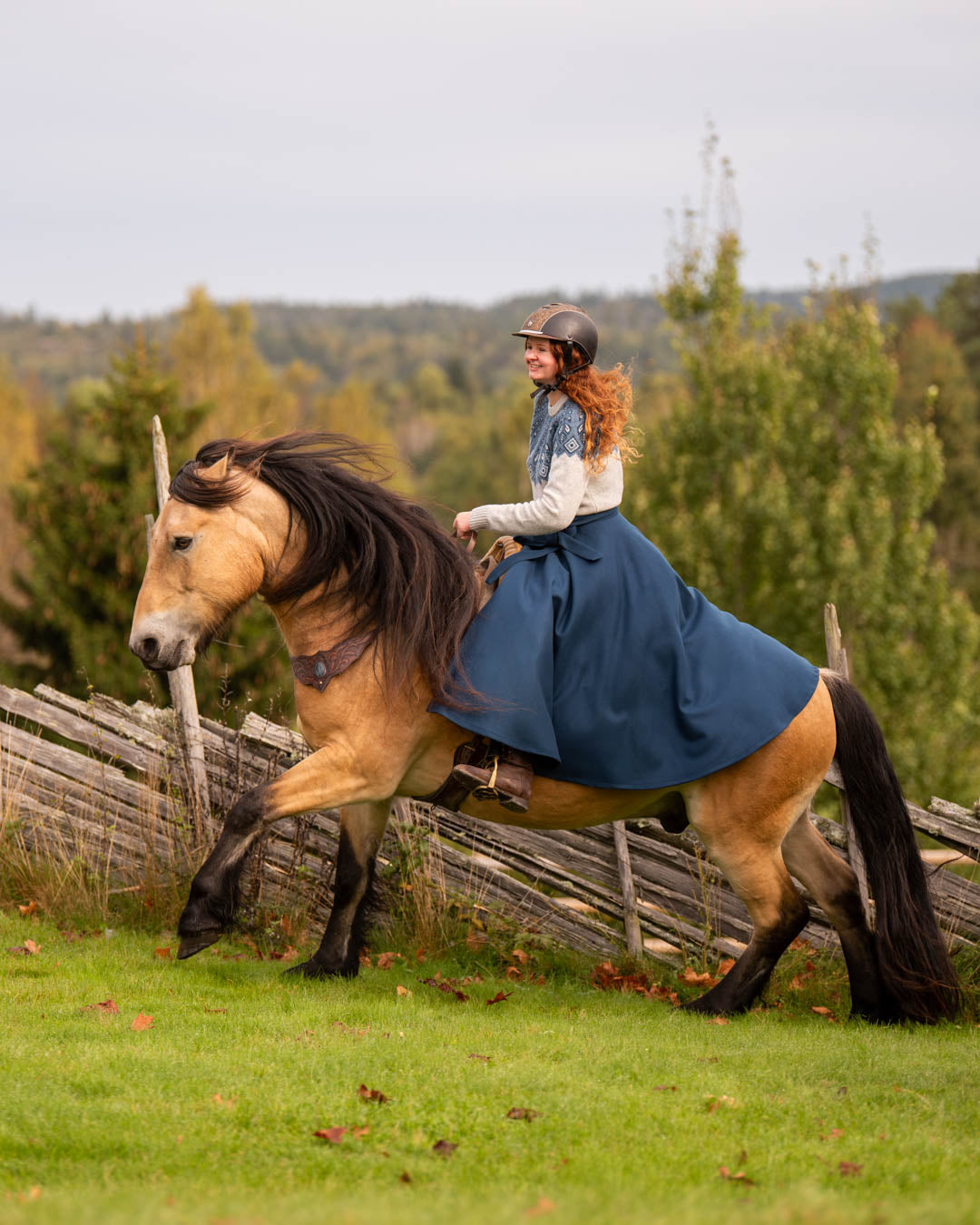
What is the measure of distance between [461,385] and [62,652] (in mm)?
93349

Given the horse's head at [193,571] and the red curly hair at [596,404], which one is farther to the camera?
the red curly hair at [596,404]

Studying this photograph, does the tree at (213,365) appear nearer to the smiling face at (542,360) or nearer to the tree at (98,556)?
the tree at (98,556)

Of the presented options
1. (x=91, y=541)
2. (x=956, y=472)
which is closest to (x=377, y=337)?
(x=956, y=472)

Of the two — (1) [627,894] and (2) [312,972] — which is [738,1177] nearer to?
(2) [312,972]

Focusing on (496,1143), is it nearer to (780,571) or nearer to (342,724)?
(342,724)

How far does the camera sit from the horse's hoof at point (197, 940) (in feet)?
17.4

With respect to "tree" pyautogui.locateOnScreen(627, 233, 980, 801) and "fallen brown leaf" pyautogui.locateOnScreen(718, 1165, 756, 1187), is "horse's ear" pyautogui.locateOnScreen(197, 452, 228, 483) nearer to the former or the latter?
"fallen brown leaf" pyautogui.locateOnScreen(718, 1165, 756, 1187)

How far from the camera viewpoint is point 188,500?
17.4 ft

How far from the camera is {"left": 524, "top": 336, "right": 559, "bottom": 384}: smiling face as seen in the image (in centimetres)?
554

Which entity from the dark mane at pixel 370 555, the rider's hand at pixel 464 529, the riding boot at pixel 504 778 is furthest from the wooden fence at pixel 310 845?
the rider's hand at pixel 464 529

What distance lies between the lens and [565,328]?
553 cm

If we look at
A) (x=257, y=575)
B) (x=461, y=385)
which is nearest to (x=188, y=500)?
(x=257, y=575)

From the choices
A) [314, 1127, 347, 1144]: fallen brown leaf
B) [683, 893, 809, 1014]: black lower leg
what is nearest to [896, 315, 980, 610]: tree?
[683, 893, 809, 1014]: black lower leg

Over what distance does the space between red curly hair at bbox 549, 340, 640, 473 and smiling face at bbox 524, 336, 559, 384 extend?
2cm
